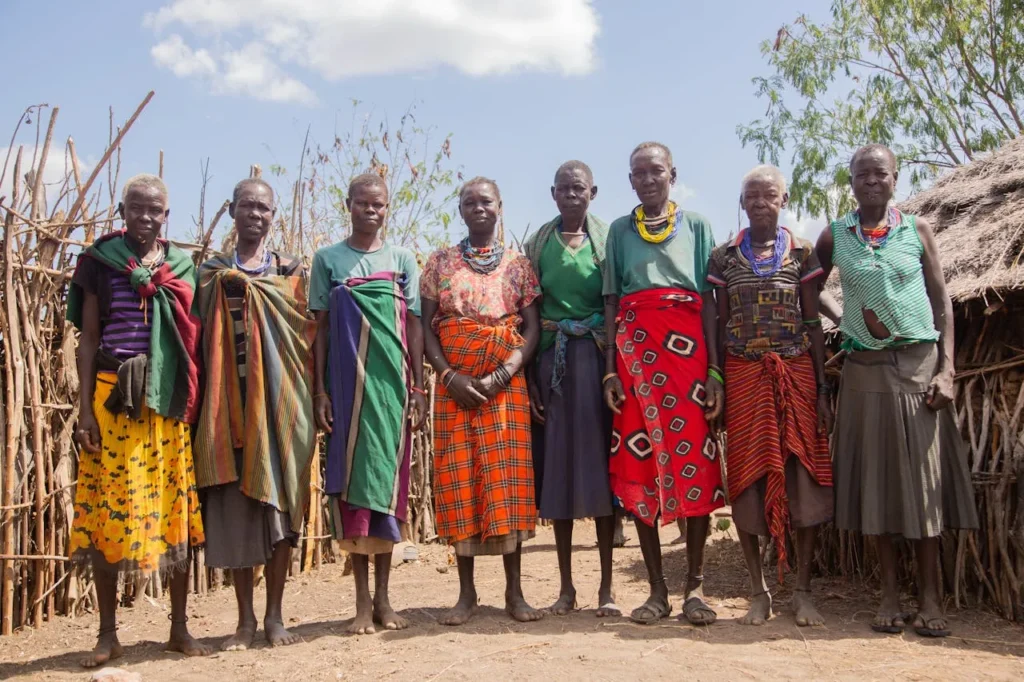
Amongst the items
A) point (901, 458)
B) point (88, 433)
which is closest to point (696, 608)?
point (901, 458)

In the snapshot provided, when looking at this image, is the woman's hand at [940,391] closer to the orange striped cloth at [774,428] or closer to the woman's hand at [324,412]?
the orange striped cloth at [774,428]

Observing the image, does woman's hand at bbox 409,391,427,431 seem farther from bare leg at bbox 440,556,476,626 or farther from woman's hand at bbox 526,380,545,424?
bare leg at bbox 440,556,476,626

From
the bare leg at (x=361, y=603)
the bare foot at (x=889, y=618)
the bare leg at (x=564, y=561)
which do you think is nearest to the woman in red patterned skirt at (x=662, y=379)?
the bare leg at (x=564, y=561)

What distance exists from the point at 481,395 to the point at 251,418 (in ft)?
3.56

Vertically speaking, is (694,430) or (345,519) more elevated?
(694,430)

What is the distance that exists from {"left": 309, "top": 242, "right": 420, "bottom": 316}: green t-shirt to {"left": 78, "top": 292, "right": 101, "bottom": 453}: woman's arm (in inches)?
38.6

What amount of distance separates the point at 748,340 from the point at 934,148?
50.7ft

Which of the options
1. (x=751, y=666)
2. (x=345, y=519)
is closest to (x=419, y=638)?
(x=345, y=519)

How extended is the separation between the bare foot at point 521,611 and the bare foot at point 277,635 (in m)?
1.02

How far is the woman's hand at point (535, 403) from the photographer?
4555 millimetres

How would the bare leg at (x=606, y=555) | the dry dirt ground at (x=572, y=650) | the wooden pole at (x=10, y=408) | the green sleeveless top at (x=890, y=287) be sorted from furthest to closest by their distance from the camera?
1. the wooden pole at (x=10, y=408)
2. the bare leg at (x=606, y=555)
3. the green sleeveless top at (x=890, y=287)
4. the dry dirt ground at (x=572, y=650)

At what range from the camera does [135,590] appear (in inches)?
220

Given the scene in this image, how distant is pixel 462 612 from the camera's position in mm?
4438

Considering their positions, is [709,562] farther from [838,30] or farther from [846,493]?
[838,30]
